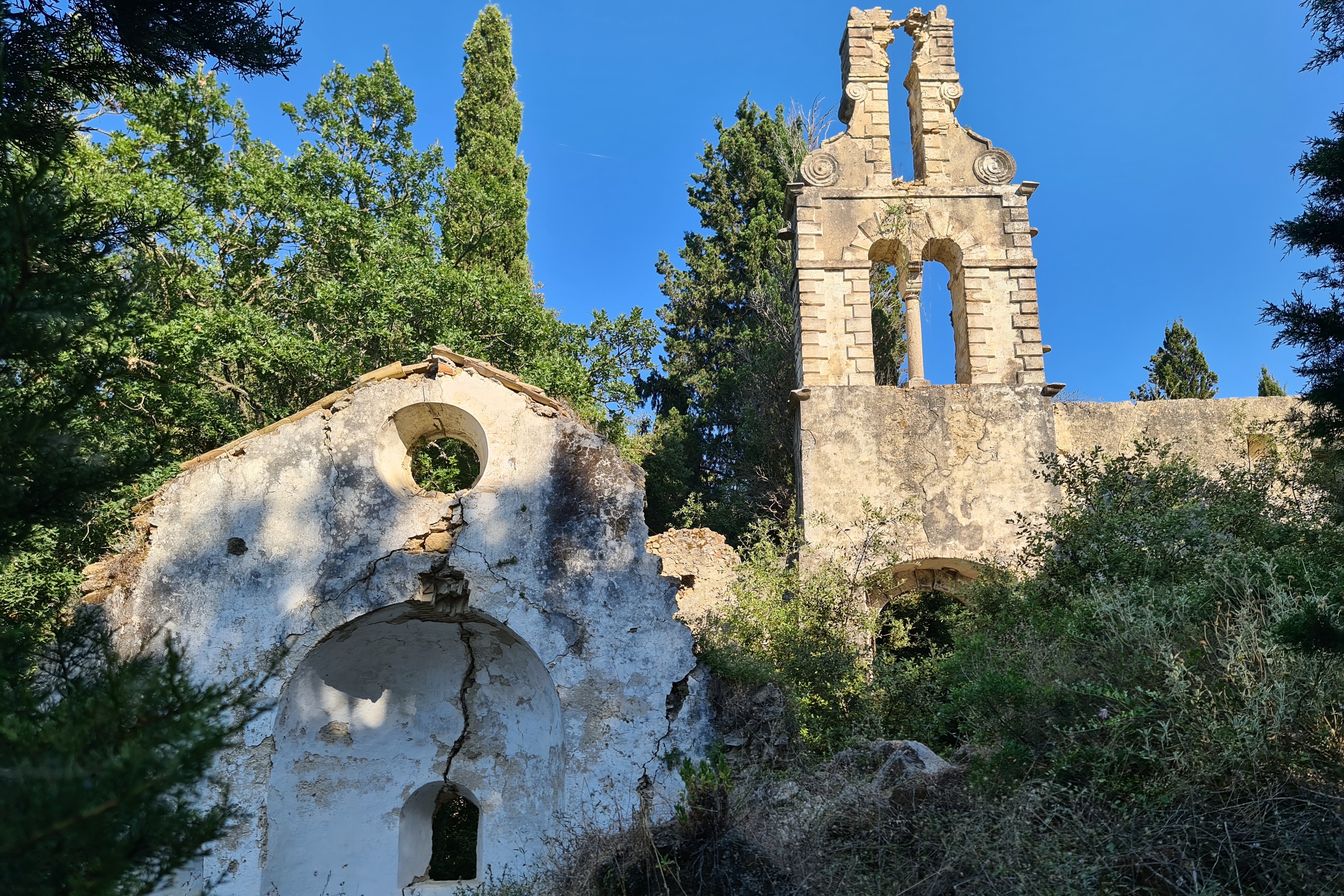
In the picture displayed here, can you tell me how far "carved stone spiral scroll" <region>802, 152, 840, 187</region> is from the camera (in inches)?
510

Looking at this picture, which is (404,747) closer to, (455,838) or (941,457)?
(455,838)

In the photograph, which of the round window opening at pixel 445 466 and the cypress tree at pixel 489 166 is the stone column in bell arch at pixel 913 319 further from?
the cypress tree at pixel 489 166

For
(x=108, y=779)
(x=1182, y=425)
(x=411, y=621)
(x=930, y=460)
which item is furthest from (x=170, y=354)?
(x=1182, y=425)

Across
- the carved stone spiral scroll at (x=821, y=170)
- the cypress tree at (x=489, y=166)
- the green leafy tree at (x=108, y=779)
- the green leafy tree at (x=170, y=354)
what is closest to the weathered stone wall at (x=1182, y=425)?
the carved stone spiral scroll at (x=821, y=170)

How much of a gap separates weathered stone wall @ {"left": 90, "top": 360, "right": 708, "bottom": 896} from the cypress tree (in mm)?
9718

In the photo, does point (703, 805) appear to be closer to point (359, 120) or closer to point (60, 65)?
point (60, 65)

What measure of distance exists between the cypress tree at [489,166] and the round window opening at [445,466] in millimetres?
3701

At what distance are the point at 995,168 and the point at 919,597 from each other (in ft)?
18.1

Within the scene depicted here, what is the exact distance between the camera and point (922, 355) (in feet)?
42.2

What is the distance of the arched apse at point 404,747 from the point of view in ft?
24.7

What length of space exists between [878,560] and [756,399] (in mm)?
7875

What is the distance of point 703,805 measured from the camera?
5.91 metres

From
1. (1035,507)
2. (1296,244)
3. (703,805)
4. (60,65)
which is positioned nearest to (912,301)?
(1035,507)

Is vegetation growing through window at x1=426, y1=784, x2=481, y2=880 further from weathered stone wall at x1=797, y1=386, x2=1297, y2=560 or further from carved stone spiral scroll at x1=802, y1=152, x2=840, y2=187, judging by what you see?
carved stone spiral scroll at x1=802, y1=152, x2=840, y2=187
